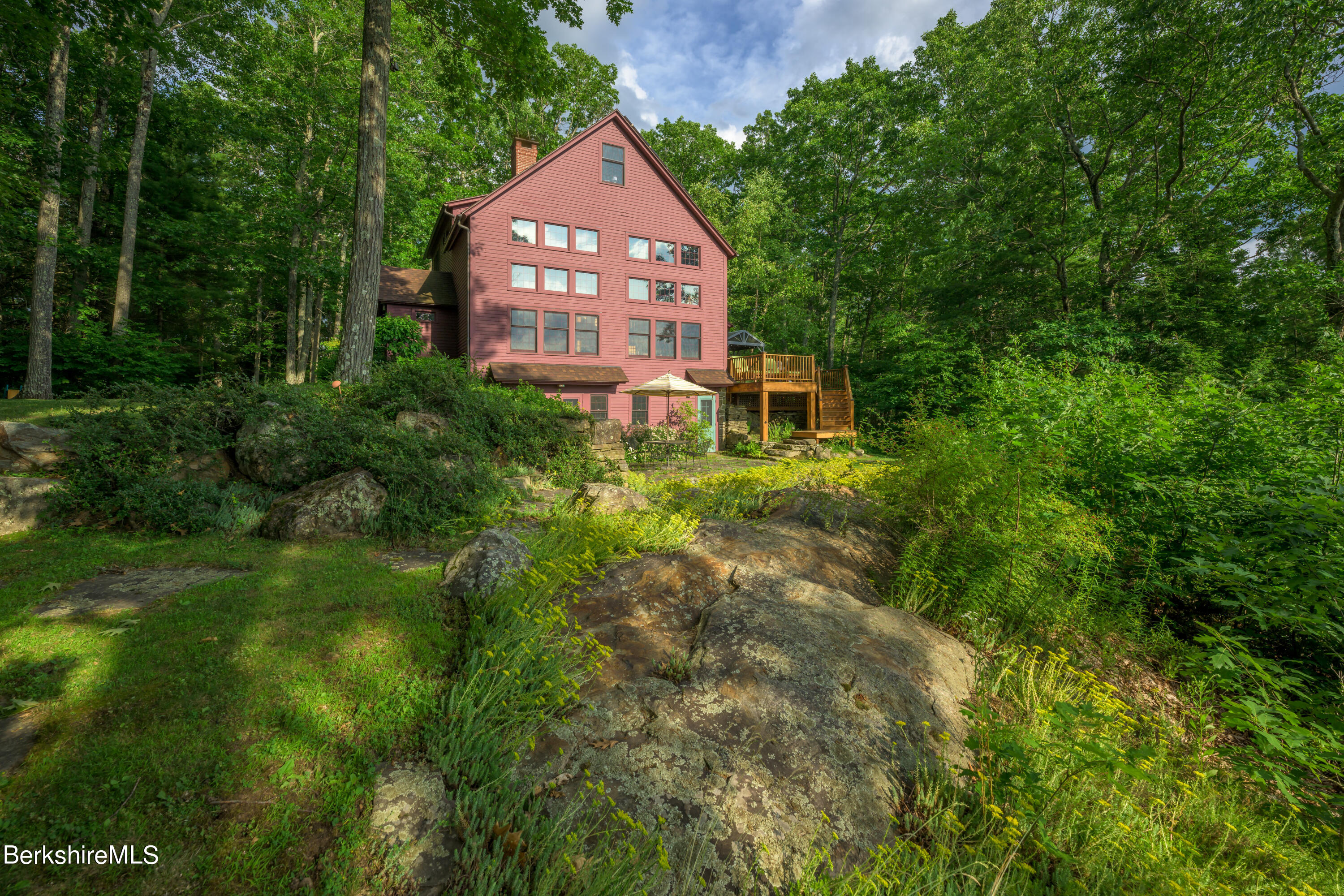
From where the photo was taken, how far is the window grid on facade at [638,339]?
18609 mm

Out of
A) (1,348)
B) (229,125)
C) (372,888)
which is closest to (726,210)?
(229,125)

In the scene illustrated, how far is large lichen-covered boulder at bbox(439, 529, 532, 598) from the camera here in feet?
11.8

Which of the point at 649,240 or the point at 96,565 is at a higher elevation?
the point at 649,240

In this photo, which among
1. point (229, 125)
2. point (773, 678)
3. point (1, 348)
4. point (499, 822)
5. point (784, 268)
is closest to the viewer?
point (499, 822)

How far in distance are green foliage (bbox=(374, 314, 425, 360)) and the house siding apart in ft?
5.36

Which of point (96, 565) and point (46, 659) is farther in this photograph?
point (96, 565)

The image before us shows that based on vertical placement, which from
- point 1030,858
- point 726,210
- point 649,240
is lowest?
point 1030,858

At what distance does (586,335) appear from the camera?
704 inches

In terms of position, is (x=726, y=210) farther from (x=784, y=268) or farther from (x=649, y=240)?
(x=649, y=240)

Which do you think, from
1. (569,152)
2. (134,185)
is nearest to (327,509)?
(569,152)

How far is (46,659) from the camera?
8.32 feet

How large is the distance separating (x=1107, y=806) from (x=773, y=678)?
162 cm

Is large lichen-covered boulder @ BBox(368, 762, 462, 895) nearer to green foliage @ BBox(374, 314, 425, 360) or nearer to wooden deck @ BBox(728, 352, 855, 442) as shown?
green foliage @ BBox(374, 314, 425, 360)

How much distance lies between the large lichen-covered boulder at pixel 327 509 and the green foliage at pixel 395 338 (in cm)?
1146
